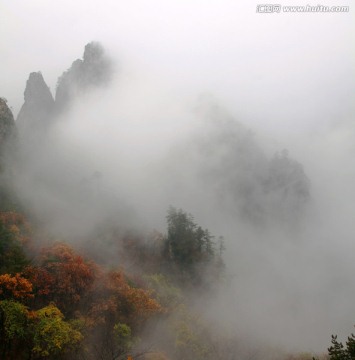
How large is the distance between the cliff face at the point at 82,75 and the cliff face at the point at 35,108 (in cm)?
1777

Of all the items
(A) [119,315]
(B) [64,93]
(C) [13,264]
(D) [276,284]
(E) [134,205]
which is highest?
(B) [64,93]

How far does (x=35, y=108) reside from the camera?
141 m

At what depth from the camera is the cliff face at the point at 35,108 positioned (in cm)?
13538

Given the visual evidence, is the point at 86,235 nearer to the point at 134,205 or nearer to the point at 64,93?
the point at 134,205

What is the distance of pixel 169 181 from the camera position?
148625mm

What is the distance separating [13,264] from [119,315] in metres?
18.4

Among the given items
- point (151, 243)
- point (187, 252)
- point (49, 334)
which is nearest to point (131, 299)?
point (49, 334)

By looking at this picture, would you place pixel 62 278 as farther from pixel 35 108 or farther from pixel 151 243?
pixel 35 108

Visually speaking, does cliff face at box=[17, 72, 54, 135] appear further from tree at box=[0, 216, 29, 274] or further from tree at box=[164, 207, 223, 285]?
tree at box=[0, 216, 29, 274]

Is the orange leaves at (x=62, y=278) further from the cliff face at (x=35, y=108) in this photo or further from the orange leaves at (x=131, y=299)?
the cliff face at (x=35, y=108)

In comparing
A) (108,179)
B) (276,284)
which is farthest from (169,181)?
(276,284)

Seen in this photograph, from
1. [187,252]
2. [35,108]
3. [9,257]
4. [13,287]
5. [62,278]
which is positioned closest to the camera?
[13,287]

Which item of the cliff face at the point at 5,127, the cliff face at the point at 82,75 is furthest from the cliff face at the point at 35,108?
the cliff face at the point at 5,127

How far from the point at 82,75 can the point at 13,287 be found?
157 meters
